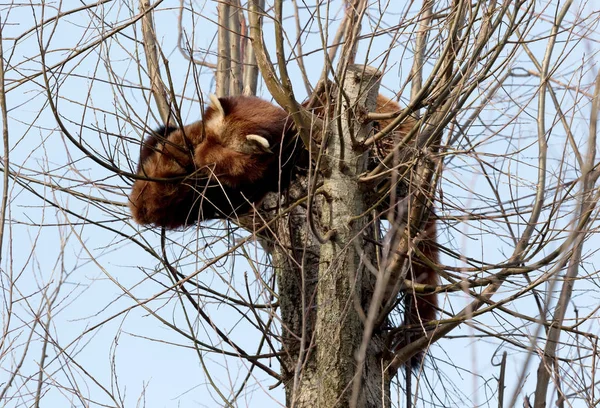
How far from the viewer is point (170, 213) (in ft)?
14.0

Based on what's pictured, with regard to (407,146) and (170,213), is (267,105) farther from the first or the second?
(407,146)

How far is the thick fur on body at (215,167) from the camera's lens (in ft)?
13.6

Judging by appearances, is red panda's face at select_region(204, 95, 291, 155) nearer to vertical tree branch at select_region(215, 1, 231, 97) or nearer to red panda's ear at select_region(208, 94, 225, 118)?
red panda's ear at select_region(208, 94, 225, 118)

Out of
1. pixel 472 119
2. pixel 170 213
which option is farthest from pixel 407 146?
pixel 170 213

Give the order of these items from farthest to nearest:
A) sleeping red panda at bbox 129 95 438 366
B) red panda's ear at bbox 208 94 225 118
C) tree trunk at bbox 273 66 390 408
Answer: red panda's ear at bbox 208 94 225 118
sleeping red panda at bbox 129 95 438 366
tree trunk at bbox 273 66 390 408

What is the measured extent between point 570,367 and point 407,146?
1.12 m

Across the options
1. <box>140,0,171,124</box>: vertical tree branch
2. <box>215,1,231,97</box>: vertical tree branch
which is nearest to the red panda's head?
<box>140,0,171,124</box>: vertical tree branch

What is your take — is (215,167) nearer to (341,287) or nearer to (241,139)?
(241,139)

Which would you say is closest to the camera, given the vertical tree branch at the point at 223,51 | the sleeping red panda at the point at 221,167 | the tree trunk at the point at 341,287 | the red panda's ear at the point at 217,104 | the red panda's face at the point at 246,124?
the tree trunk at the point at 341,287

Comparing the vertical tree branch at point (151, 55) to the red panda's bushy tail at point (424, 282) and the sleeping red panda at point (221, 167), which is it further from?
the red panda's bushy tail at point (424, 282)

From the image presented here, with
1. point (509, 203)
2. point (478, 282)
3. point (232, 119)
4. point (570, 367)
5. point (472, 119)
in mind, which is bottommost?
point (570, 367)

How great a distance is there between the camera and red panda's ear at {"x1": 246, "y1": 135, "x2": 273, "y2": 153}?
4188mm

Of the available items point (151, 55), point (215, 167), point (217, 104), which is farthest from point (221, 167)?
point (151, 55)

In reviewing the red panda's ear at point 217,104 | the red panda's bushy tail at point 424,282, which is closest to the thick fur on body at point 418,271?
the red panda's bushy tail at point 424,282
